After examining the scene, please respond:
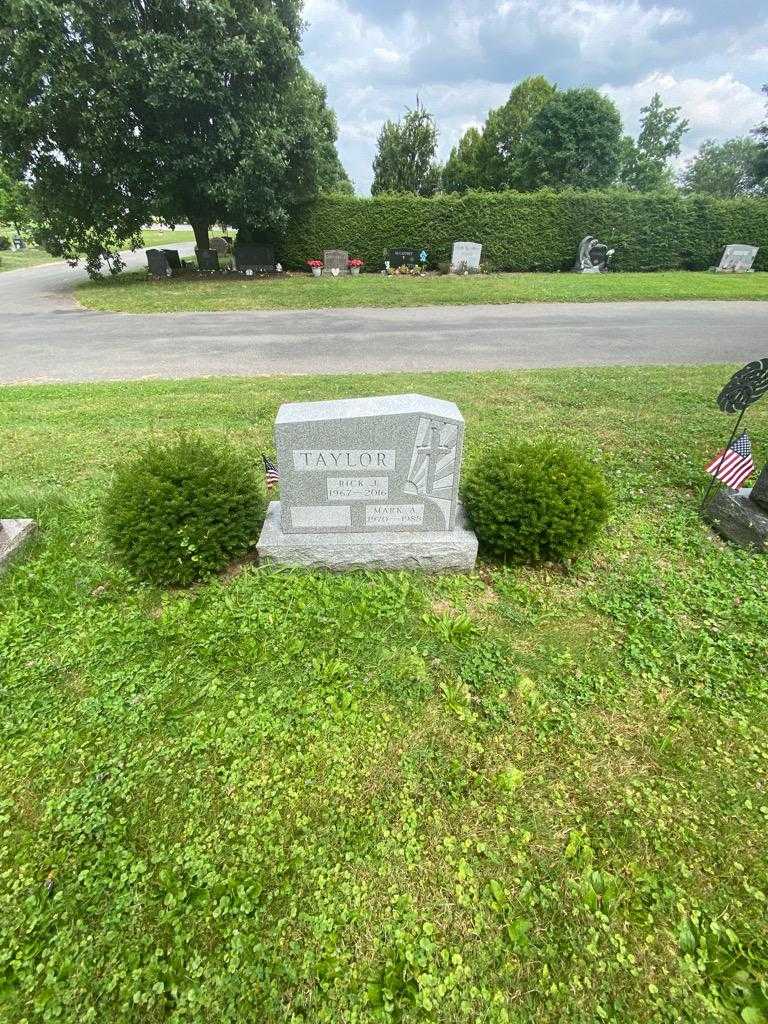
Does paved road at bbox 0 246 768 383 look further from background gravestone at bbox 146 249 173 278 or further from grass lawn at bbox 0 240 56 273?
grass lawn at bbox 0 240 56 273

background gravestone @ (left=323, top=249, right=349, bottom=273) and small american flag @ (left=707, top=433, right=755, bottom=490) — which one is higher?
background gravestone @ (left=323, top=249, right=349, bottom=273)

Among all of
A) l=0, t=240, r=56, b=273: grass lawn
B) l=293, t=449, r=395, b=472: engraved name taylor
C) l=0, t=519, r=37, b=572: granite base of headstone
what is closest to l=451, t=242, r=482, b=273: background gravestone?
l=293, t=449, r=395, b=472: engraved name taylor

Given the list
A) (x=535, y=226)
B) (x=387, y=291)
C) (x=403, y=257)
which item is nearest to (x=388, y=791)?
(x=387, y=291)

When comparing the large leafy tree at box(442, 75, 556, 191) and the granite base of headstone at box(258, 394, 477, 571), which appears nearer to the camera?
the granite base of headstone at box(258, 394, 477, 571)

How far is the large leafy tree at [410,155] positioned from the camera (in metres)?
34.0

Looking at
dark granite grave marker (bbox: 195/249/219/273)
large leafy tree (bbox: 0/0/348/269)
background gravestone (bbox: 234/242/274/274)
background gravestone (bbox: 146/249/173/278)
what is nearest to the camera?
large leafy tree (bbox: 0/0/348/269)

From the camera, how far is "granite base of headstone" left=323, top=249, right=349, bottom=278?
22297 mm

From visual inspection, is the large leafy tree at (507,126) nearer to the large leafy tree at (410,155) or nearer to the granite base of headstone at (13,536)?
the large leafy tree at (410,155)

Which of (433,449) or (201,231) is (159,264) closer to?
(201,231)

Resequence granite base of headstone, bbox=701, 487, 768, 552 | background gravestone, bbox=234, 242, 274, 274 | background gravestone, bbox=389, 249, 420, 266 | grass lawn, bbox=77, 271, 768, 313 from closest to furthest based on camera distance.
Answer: granite base of headstone, bbox=701, 487, 768, 552 → grass lawn, bbox=77, 271, 768, 313 → background gravestone, bbox=234, 242, 274, 274 → background gravestone, bbox=389, 249, 420, 266

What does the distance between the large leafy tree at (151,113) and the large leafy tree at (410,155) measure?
1723 cm

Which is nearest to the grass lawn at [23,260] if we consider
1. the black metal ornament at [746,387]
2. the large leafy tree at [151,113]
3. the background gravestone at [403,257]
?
the large leafy tree at [151,113]

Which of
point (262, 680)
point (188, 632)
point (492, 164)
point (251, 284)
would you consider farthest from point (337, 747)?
point (492, 164)

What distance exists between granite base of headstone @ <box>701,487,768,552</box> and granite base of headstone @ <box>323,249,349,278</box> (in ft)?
68.5
